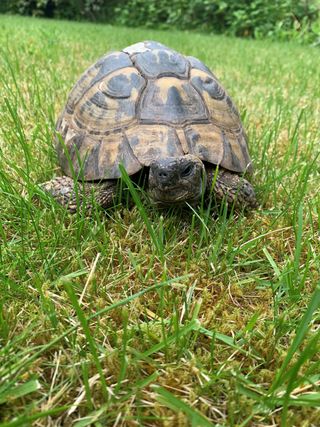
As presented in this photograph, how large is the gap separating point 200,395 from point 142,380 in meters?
0.16

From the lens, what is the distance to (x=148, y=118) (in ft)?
6.44

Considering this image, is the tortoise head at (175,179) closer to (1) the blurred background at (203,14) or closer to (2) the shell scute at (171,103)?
(2) the shell scute at (171,103)

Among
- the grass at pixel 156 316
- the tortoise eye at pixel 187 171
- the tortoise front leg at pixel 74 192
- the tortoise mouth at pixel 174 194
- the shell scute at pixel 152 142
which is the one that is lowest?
the grass at pixel 156 316

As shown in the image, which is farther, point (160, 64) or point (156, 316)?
point (160, 64)

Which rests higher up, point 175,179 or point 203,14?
point 203,14

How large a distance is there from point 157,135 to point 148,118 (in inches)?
4.5

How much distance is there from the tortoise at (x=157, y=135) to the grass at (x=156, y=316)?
0.16 m

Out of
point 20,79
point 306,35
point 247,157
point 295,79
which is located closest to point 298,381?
point 247,157

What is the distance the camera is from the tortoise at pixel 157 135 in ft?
5.90

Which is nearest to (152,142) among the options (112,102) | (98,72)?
(112,102)

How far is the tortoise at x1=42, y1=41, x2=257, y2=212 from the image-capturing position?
1.80 meters

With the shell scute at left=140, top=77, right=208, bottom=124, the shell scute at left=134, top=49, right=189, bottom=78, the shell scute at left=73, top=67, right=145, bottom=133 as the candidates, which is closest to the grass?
the shell scute at left=73, top=67, right=145, bottom=133

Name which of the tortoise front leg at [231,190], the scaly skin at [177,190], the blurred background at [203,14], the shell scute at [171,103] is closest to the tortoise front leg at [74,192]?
the scaly skin at [177,190]

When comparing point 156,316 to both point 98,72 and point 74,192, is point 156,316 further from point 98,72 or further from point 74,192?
point 98,72
